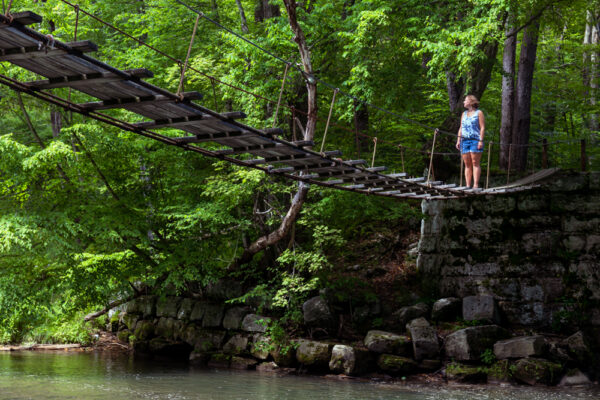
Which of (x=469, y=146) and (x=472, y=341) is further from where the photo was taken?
(x=472, y=341)

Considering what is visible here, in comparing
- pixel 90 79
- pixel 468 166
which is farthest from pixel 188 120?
pixel 468 166

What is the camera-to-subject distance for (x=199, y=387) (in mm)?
8156

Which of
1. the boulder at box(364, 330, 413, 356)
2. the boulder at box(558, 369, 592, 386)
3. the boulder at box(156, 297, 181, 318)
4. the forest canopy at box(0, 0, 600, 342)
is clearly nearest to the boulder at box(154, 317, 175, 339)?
the boulder at box(156, 297, 181, 318)

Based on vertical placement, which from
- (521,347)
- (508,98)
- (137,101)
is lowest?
(521,347)

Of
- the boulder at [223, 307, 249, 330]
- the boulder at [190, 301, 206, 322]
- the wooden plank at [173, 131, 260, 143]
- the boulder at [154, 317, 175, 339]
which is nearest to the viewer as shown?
the wooden plank at [173, 131, 260, 143]

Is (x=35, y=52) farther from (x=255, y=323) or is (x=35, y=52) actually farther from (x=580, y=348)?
(x=580, y=348)

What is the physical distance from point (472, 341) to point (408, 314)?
1.26 metres

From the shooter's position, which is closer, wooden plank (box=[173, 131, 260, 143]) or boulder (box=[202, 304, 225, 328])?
wooden plank (box=[173, 131, 260, 143])

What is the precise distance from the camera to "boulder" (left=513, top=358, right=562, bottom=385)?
821 cm

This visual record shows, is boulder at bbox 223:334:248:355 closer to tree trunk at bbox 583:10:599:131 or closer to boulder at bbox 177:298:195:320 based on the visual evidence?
boulder at bbox 177:298:195:320

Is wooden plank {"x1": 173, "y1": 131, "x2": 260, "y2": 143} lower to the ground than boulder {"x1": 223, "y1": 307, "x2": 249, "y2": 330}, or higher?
higher

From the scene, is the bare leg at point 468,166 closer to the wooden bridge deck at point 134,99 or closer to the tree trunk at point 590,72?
the wooden bridge deck at point 134,99

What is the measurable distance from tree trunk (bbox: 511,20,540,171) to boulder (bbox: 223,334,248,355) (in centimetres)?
587

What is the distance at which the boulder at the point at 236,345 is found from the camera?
1033 cm
